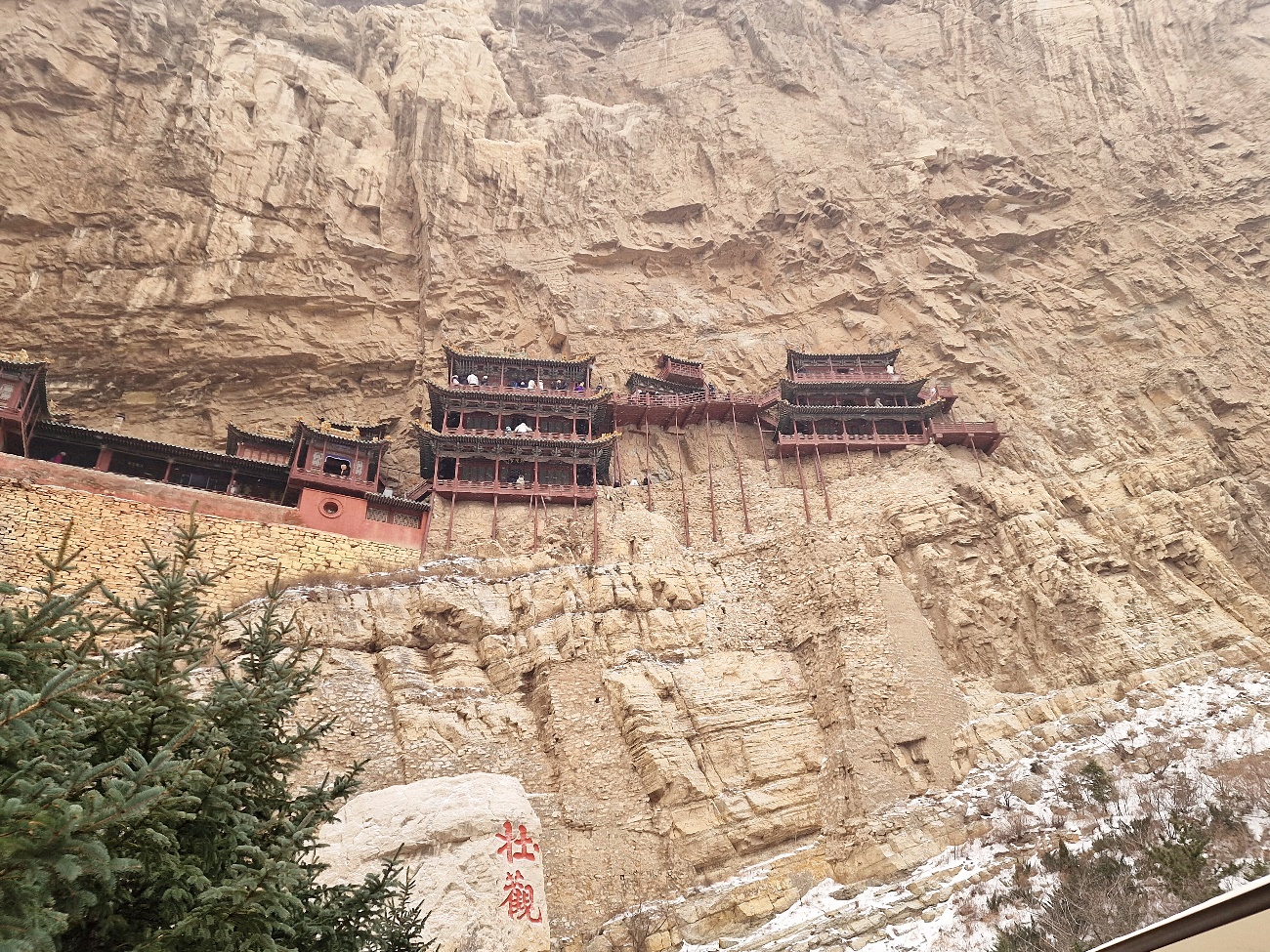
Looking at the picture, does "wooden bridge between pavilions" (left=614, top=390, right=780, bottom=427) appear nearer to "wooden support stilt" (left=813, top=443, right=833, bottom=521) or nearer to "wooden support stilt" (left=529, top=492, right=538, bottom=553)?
"wooden support stilt" (left=813, top=443, right=833, bottom=521)

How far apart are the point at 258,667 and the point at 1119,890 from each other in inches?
578

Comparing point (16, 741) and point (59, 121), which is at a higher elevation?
point (59, 121)

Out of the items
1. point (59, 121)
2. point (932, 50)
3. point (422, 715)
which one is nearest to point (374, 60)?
point (59, 121)

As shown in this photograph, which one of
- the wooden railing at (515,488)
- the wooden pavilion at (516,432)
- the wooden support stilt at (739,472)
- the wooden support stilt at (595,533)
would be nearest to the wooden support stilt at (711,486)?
the wooden support stilt at (739,472)

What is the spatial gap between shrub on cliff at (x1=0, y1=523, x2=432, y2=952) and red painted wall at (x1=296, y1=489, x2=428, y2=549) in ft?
65.8

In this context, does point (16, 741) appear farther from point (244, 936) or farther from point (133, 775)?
point (244, 936)

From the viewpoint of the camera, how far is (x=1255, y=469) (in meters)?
31.1

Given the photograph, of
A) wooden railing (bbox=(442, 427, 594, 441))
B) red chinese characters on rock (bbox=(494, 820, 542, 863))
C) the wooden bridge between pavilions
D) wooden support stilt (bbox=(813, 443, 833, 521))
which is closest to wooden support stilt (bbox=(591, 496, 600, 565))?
wooden railing (bbox=(442, 427, 594, 441))

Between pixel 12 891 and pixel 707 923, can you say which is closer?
pixel 12 891

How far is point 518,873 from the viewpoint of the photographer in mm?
15484

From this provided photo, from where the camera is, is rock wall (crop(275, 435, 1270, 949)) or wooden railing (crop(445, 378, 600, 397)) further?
wooden railing (crop(445, 378, 600, 397))

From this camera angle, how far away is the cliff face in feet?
67.8

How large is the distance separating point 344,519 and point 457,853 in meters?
14.6

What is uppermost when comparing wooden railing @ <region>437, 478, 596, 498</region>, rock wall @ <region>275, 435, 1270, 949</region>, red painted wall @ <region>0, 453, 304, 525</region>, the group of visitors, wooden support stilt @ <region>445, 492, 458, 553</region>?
the group of visitors
